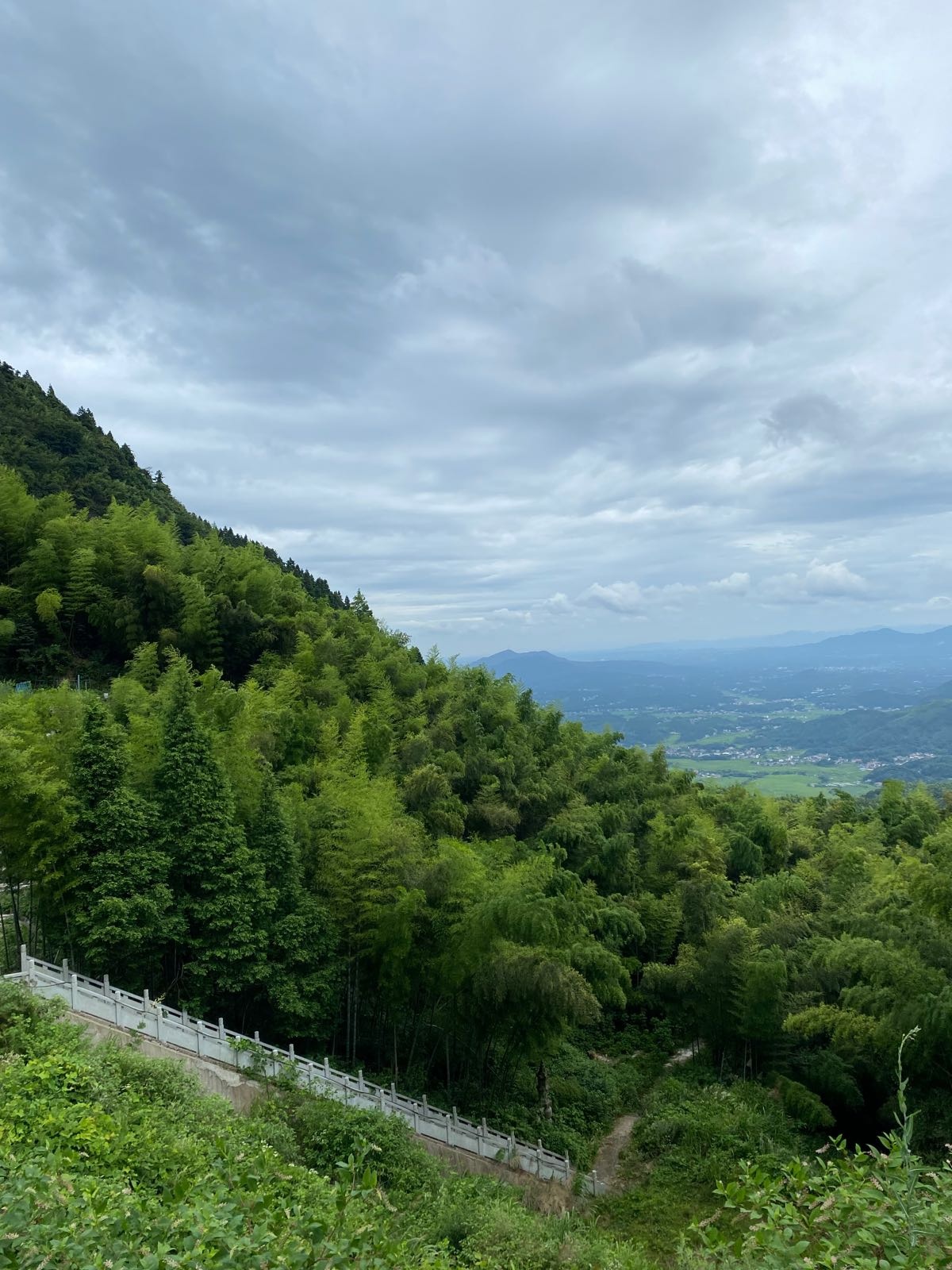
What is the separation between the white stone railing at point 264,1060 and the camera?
10.2 meters

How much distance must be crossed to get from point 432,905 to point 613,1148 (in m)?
6.22

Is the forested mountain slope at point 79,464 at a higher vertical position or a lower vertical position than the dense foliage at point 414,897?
higher

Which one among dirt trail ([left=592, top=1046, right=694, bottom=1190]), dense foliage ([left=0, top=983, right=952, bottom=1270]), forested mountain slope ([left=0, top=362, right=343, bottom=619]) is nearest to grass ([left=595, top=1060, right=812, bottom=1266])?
dense foliage ([left=0, top=983, right=952, bottom=1270])

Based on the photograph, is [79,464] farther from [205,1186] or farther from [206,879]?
[205,1186]

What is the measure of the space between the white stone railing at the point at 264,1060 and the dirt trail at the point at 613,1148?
605 millimetres


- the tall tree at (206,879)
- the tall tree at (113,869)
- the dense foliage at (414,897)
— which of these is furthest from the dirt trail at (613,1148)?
the tall tree at (113,869)

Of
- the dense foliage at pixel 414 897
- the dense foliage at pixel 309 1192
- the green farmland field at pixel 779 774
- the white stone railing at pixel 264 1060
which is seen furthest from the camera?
the green farmland field at pixel 779 774

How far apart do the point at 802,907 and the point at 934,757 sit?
10987cm

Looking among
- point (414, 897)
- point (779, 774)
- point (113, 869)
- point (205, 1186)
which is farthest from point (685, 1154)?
point (779, 774)

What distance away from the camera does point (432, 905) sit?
43.6 feet

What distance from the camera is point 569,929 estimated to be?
13438 millimetres

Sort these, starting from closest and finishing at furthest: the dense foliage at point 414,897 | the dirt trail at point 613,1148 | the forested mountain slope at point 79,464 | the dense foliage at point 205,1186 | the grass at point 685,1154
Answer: the dense foliage at point 205,1186, the grass at point 685,1154, the dense foliage at point 414,897, the dirt trail at point 613,1148, the forested mountain slope at point 79,464

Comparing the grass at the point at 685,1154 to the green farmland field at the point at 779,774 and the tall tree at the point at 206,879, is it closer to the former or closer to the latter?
the tall tree at the point at 206,879

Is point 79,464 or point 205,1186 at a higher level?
point 79,464
